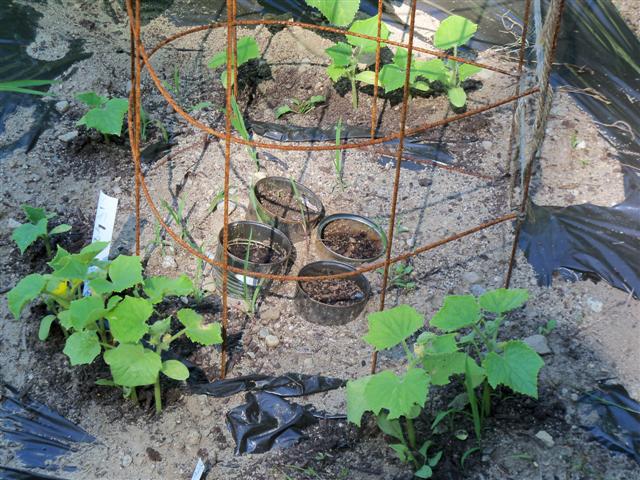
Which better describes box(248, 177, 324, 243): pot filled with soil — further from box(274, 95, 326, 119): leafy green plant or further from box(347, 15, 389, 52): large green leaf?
box(347, 15, 389, 52): large green leaf

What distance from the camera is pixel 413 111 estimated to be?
181 inches

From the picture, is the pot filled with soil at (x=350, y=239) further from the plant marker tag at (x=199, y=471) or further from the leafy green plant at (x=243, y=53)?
the plant marker tag at (x=199, y=471)

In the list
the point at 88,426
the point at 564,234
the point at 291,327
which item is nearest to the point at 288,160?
the point at 291,327

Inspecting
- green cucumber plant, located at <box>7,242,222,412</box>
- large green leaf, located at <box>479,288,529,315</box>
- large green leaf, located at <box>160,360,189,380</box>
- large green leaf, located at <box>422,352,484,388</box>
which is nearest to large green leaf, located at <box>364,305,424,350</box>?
large green leaf, located at <box>422,352,484,388</box>

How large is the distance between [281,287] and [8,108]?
188 cm

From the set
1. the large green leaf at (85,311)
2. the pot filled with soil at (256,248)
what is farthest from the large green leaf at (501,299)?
the large green leaf at (85,311)

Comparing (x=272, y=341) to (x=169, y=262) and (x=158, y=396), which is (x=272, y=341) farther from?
(x=169, y=262)

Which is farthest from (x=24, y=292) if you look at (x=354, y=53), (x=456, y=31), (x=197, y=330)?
(x=456, y=31)

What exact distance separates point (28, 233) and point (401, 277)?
1592mm

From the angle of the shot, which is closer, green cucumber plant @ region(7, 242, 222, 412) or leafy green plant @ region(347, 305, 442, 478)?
leafy green plant @ region(347, 305, 442, 478)

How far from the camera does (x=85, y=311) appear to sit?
2.76 meters

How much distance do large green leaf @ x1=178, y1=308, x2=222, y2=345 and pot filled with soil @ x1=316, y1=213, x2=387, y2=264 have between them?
36.9 inches

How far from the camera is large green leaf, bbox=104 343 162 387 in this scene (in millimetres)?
2748

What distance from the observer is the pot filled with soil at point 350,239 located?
12.2 feet
